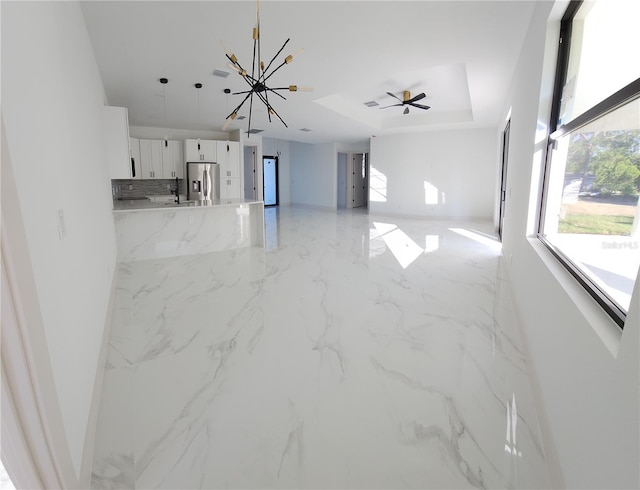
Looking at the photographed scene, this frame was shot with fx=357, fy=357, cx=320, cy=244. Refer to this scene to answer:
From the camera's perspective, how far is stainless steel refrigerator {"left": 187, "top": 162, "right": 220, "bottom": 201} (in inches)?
341

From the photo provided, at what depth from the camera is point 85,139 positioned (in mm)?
2912

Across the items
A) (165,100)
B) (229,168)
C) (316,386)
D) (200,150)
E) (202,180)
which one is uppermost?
(165,100)

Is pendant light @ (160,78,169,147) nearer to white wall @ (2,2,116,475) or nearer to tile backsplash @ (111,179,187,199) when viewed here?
tile backsplash @ (111,179,187,199)

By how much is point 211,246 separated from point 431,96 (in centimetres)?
541

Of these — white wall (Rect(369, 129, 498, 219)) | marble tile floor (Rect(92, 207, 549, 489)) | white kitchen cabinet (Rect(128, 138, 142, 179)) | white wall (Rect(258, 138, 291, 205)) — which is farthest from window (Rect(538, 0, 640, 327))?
white wall (Rect(258, 138, 291, 205))

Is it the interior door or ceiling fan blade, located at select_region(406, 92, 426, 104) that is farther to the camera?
the interior door

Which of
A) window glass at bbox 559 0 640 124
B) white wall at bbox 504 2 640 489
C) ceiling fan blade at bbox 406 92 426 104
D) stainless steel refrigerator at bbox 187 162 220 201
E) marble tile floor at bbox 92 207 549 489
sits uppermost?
ceiling fan blade at bbox 406 92 426 104

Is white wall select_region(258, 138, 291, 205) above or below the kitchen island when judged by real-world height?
above

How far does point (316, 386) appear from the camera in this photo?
220 centimetres

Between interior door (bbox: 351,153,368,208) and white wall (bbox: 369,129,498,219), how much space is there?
2.21 m

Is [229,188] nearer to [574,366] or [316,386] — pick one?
[316,386]

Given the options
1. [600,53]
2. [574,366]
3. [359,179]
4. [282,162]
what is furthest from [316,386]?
[282,162]

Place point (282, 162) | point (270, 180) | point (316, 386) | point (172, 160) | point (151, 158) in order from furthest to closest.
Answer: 1. point (270, 180)
2. point (282, 162)
3. point (172, 160)
4. point (151, 158)
5. point (316, 386)

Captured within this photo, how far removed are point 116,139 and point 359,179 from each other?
33.8 ft
